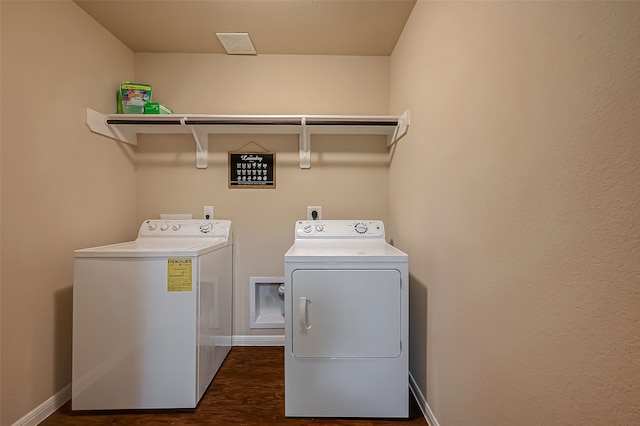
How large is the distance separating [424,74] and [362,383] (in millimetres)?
Result: 1648

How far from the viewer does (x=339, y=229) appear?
2074 mm

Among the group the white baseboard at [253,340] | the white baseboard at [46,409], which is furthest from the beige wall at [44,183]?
the white baseboard at [253,340]

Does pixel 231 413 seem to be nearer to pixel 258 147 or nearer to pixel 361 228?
pixel 361 228

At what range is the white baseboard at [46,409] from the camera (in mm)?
1405

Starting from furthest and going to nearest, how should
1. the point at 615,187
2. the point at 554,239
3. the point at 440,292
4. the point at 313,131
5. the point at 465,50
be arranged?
the point at 313,131, the point at 440,292, the point at 465,50, the point at 554,239, the point at 615,187

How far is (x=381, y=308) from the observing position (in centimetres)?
143

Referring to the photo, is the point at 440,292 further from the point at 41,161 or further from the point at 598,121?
the point at 41,161

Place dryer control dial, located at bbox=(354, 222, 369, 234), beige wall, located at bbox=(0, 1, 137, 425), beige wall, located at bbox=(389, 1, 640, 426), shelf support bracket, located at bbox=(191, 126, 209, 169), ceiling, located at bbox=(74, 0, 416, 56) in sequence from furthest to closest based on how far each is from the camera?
shelf support bracket, located at bbox=(191, 126, 209, 169) → dryer control dial, located at bbox=(354, 222, 369, 234) → ceiling, located at bbox=(74, 0, 416, 56) → beige wall, located at bbox=(0, 1, 137, 425) → beige wall, located at bbox=(389, 1, 640, 426)

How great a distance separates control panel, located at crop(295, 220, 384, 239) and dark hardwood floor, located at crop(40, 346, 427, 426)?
969 millimetres

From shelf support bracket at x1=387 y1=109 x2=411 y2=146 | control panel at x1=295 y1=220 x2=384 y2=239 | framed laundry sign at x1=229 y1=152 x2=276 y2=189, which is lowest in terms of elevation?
control panel at x1=295 y1=220 x2=384 y2=239

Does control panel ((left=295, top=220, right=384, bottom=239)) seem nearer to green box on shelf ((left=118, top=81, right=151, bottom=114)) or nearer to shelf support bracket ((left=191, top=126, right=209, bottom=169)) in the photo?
shelf support bracket ((left=191, top=126, right=209, bottom=169))

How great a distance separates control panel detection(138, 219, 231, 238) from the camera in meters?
2.13

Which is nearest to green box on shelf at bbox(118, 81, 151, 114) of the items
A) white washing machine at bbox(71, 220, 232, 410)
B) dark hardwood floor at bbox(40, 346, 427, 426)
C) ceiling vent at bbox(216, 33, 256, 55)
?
ceiling vent at bbox(216, 33, 256, 55)

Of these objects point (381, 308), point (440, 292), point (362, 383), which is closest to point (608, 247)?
point (440, 292)
